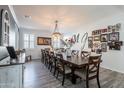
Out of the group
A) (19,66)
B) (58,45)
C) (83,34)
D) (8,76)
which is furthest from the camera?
(58,45)

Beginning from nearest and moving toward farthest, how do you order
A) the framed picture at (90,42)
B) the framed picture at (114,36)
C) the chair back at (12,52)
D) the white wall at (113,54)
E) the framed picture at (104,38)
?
the chair back at (12,52)
the white wall at (113,54)
the framed picture at (114,36)
the framed picture at (104,38)
the framed picture at (90,42)

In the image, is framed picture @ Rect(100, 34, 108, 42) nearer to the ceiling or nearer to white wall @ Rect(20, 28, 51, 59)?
the ceiling

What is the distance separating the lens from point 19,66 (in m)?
1.58

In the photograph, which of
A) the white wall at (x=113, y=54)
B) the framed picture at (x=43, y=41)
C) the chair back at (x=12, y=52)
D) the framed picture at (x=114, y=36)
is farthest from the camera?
the framed picture at (x=43, y=41)

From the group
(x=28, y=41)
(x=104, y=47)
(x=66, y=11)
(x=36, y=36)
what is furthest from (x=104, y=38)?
(x=28, y=41)

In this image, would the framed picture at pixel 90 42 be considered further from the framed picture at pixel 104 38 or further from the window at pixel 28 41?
the window at pixel 28 41

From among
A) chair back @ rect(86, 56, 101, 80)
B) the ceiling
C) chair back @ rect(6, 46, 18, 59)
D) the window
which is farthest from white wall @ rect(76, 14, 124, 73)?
the window

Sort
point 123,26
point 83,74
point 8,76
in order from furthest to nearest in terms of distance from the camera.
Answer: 1. point 123,26
2. point 83,74
3. point 8,76

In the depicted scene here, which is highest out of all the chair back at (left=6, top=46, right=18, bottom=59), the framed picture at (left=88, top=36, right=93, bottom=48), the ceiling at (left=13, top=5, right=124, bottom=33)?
the ceiling at (left=13, top=5, right=124, bottom=33)

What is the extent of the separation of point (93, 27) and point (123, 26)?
159 centimetres

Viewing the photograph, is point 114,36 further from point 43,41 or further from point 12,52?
point 43,41

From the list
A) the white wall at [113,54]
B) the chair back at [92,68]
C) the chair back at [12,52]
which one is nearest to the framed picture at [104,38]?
the white wall at [113,54]
